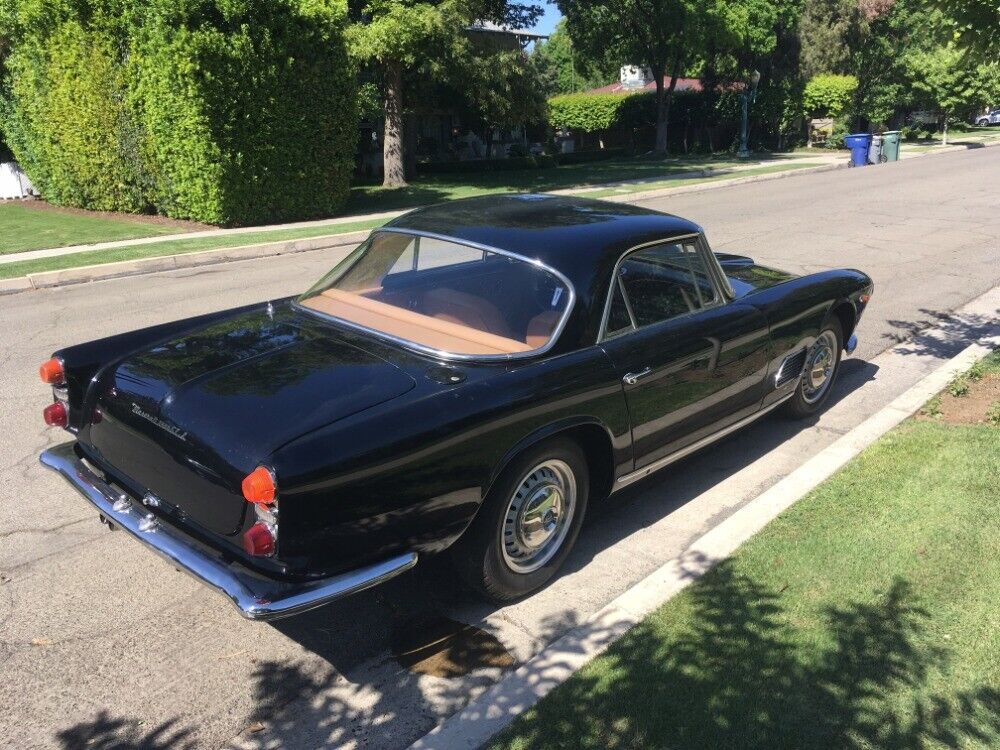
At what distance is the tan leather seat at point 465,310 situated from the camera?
3.95 meters

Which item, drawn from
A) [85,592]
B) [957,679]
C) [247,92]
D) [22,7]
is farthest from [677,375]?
[22,7]

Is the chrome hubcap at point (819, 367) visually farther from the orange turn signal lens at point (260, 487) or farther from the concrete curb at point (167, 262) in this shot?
the concrete curb at point (167, 262)

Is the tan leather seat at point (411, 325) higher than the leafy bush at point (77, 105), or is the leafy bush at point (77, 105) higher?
the leafy bush at point (77, 105)

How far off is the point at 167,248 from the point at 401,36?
28.1 feet

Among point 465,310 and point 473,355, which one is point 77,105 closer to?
point 465,310

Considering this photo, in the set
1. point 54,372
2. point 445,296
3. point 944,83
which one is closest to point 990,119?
point 944,83

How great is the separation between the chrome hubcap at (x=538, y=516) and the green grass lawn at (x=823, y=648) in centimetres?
58

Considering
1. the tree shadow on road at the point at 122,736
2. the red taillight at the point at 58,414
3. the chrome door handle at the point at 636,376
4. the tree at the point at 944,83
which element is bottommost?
the tree shadow on road at the point at 122,736

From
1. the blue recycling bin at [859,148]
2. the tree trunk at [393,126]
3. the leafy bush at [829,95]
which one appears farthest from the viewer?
the leafy bush at [829,95]

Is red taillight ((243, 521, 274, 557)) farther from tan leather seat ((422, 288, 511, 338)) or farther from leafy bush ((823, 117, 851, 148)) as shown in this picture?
leafy bush ((823, 117, 851, 148))

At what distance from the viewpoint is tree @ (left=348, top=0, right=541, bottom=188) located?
19.6 meters

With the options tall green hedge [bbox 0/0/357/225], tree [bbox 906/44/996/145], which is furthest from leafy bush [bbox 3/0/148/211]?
tree [bbox 906/44/996/145]

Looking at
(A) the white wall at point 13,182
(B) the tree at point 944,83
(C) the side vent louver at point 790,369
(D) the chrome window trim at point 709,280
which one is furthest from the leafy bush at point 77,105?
(B) the tree at point 944,83

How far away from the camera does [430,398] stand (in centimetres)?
328
